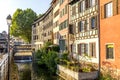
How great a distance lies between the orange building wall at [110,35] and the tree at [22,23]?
250 feet

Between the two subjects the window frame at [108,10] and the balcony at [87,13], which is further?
the balcony at [87,13]

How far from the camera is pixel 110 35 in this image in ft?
80.7

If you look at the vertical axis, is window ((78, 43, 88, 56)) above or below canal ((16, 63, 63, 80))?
above

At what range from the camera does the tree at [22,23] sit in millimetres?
100875

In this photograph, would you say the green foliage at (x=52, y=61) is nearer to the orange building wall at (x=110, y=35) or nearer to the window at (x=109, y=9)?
the orange building wall at (x=110, y=35)

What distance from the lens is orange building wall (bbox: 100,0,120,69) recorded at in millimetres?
23275

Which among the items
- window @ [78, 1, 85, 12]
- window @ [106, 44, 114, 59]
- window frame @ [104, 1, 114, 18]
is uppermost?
window @ [78, 1, 85, 12]

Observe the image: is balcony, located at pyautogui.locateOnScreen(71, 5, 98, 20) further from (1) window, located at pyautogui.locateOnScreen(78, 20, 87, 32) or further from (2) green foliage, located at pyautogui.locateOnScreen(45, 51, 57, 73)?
(2) green foliage, located at pyautogui.locateOnScreen(45, 51, 57, 73)

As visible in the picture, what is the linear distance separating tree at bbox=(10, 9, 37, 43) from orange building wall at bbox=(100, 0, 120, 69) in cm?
7630

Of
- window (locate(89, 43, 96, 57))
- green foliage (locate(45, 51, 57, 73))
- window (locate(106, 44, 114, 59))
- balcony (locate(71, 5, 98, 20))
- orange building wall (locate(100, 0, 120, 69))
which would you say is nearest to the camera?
orange building wall (locate(100, 0, 120, 69))

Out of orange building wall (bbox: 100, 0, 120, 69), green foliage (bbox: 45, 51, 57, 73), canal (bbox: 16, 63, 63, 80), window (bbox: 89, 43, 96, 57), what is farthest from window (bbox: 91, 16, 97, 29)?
green foliage (bbox: 45, 51, 57, 73)

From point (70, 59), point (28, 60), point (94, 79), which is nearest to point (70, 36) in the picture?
point (70, 59)

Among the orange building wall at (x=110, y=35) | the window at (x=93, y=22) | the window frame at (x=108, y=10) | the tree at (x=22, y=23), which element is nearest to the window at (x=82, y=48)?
the window at (x=93, y=22)

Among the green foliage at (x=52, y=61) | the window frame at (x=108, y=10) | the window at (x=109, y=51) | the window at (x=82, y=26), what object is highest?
the window frame at (x=108, y=10)
